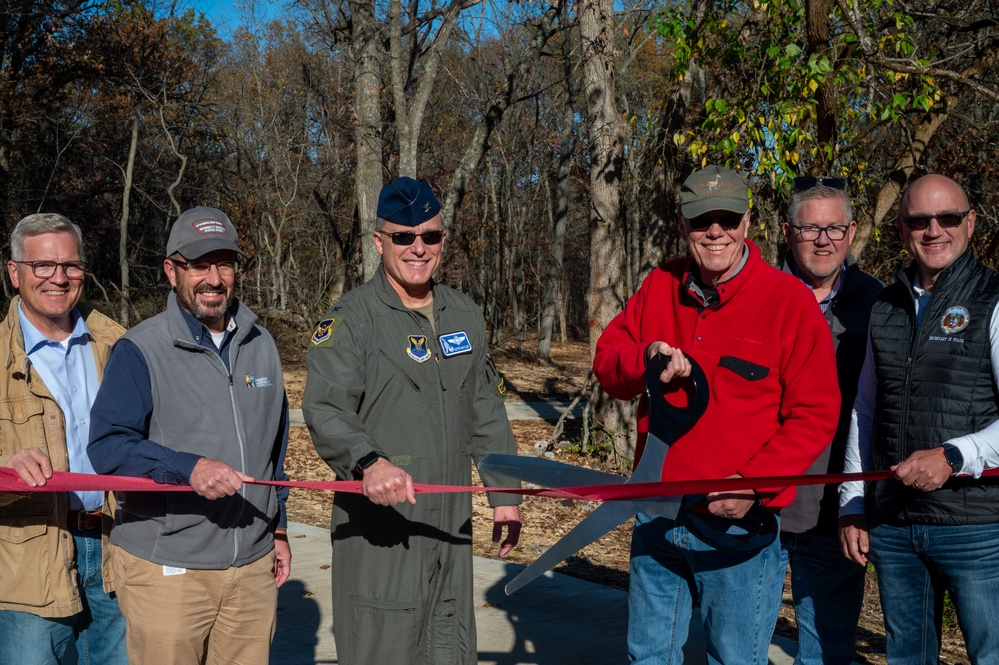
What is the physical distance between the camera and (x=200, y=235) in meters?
3.00

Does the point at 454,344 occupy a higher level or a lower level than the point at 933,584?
higher

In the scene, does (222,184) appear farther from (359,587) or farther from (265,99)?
(359,587)

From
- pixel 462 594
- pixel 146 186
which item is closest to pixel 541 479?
pixel 462 594

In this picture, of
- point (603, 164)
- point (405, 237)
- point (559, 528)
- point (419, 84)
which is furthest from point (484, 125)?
point (405, 237)

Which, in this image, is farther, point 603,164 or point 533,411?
point 533,411

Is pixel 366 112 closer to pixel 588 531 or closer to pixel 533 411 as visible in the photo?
pixel 533 411

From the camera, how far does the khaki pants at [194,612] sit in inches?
113

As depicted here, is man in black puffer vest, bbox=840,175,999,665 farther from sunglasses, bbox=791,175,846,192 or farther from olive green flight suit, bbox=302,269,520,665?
olive green flight suit, bbox=302,269,520,665

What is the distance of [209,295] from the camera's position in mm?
3029

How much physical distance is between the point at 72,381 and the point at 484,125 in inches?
395

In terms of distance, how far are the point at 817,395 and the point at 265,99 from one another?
25.0 metres

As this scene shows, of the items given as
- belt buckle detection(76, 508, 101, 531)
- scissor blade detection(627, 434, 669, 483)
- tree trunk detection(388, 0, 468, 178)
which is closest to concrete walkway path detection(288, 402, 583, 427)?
tree trunk detection(388, 0, 468, 178)

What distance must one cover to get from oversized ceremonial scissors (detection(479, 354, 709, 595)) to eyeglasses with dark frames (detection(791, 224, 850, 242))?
1037mm

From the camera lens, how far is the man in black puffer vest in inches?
112
